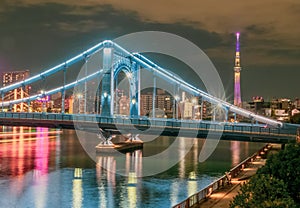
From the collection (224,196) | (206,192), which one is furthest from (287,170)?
(206,192)

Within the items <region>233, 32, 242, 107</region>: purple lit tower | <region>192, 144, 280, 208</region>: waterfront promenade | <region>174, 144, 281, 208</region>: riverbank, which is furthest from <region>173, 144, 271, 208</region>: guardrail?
<region>233, 32, 242, 107</region>: purple lit tower

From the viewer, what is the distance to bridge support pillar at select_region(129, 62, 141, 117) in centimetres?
6065

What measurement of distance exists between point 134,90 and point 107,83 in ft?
30.0

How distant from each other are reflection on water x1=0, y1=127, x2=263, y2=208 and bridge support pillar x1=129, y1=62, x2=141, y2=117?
13.4 m

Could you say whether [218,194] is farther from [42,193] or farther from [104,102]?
[104,102]

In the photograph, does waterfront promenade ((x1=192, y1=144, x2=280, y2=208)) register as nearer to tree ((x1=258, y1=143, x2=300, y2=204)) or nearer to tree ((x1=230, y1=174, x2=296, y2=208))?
tree ((x1=258, y1=143, x2=300, y2=204))

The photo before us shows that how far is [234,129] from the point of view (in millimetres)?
39031

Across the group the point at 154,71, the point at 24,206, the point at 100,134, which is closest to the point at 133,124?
the point at 100,134

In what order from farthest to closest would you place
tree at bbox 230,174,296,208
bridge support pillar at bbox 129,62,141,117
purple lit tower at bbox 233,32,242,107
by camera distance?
purple lit tower at bbox 233,32,242,107, bridge support pillar at bbox 129,62,141,117, tree at bbox 230,174,296,208

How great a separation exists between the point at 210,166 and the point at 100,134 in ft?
44.6

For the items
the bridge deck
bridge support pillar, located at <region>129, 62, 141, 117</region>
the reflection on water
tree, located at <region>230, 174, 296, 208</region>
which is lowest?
the reflection on water

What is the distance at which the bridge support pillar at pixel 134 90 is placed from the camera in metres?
60.7

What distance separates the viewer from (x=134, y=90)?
62.6 meters

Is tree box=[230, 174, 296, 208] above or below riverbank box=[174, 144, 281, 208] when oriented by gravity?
above
